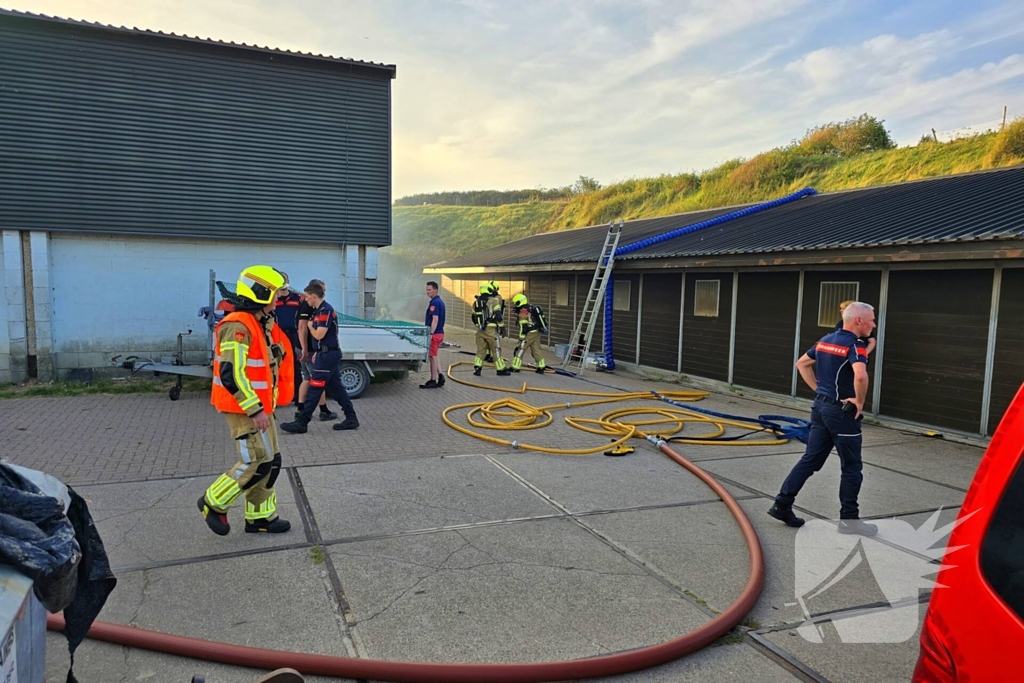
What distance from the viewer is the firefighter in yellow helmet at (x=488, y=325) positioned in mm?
12328

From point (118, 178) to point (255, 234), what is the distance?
2461 millimetres

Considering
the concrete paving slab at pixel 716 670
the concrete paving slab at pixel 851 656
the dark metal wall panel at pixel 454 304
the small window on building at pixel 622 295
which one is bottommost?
the concrete paving slab at pixel 716 670

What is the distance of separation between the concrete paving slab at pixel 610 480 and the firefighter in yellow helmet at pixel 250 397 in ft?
7.81

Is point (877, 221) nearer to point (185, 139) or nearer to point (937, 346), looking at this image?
point (937, 346)

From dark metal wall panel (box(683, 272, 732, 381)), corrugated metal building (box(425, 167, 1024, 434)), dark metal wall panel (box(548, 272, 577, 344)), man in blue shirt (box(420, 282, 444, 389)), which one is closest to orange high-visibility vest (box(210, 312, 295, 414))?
man in blue shirt (box(420, 282, 444, 389))

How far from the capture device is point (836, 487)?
19.9 ft

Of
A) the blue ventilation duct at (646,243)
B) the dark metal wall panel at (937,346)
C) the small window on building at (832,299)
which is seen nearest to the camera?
the dark metal wall panel at (937,346)

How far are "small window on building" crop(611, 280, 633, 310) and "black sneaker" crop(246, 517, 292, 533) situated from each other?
36.8 ft

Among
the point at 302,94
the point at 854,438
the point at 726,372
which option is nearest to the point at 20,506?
the point at 854,438

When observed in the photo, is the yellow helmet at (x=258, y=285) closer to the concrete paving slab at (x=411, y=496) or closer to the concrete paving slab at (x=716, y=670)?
the concrete paving slab at (x=411, y=496)

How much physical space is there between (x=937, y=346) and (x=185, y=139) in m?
12.8

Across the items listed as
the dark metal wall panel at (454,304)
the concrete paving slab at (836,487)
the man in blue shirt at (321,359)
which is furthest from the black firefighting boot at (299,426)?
the dark metal wall panel at (454,304)

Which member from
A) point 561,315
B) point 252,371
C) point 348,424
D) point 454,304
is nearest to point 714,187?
point 454,304

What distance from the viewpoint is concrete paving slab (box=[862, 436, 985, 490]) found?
648 cm
